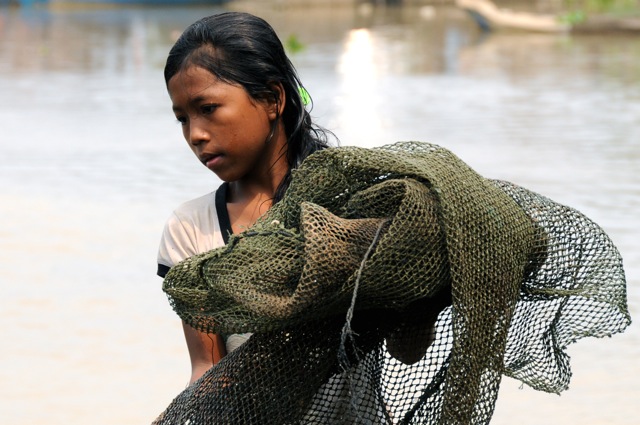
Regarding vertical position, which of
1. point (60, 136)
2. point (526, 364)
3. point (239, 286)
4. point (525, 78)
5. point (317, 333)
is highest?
point (239, 286)

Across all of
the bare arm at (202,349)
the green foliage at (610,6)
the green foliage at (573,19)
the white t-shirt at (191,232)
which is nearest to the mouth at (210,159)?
the white t-shirt at (191,232)

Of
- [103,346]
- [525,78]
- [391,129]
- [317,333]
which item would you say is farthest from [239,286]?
[525,78]

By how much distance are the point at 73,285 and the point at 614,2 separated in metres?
21.2

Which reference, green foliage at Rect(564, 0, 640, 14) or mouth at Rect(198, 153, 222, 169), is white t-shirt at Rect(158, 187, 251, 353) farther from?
green foliage at Rect(564, 0, 640, 14)

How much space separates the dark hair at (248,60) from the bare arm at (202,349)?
30cm

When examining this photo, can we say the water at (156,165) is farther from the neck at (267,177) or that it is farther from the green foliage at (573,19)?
the neck at (267,177)

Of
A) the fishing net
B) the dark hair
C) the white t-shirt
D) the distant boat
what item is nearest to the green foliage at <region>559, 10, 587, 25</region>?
the distant boat

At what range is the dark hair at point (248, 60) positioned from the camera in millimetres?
2182

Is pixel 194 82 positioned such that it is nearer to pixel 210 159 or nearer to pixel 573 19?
pixel 210 159

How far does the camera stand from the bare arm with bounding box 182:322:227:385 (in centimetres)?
220

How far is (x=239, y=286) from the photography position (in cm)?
179

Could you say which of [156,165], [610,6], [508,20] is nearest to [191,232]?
[156,165]

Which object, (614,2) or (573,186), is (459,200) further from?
(614,2)

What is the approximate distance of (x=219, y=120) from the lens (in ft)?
7.03
